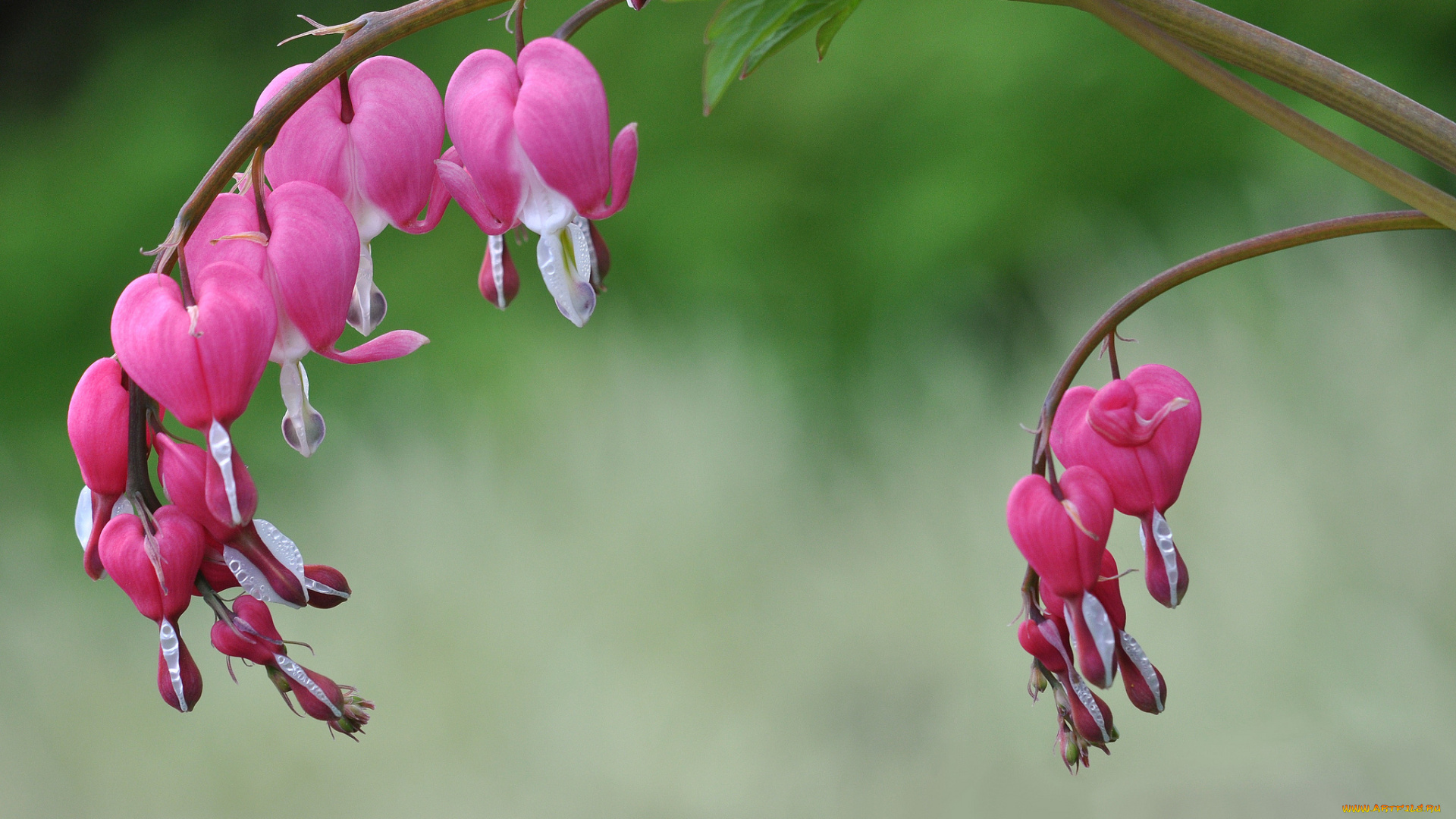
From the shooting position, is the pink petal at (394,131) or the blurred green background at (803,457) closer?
the pink petal at (394,131)

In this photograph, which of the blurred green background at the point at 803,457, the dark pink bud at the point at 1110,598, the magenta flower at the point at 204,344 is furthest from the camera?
the blurred green background at the point at 803,457

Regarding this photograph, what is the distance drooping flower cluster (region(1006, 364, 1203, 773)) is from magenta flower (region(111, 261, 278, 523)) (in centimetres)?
30

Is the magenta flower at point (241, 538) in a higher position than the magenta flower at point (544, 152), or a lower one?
lower

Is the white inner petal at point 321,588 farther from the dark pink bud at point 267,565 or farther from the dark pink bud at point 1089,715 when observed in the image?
the dark pink bud at point 1089,715

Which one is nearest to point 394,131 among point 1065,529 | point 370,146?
point 370,146

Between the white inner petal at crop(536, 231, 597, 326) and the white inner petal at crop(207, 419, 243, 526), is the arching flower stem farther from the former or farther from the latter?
the white inner petal at crop(207, 419, 243, 526)

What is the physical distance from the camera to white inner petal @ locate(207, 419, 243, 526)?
37cm

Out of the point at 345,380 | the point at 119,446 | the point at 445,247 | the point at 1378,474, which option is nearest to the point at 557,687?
the point at 345,380

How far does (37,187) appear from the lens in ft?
8.56

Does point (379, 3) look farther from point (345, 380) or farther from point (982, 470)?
point (982, 470)

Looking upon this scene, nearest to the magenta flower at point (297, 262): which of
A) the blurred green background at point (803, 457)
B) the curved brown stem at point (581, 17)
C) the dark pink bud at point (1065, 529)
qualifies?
the curved brown stem at point (581, 17)

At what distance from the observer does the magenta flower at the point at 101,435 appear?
0.40 metres

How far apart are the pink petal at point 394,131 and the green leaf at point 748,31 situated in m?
0.12

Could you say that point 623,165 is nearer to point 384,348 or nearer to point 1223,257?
point 384,348
